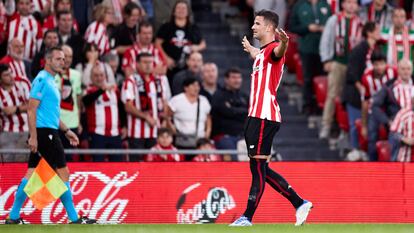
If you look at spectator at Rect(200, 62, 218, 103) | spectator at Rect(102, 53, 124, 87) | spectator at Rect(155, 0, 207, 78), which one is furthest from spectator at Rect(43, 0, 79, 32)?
spectator at Rect(200, 62, 218, 103)

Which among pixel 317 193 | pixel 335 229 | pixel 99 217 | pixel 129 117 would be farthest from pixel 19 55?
pixel 335 229

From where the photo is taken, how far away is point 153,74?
18.0 metres

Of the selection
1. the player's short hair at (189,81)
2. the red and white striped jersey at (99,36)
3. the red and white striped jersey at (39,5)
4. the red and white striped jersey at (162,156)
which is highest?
the red and white striped jersey at (39,5)

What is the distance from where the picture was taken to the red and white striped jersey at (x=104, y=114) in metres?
17.5

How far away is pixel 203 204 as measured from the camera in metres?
15.3

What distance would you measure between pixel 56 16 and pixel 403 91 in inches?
195

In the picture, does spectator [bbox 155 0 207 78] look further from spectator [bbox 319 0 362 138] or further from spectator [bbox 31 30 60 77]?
spectator [bbox 319 0 362 138]

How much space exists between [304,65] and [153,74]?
3195mm

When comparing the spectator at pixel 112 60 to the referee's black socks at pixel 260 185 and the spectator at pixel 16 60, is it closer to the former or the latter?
the spectator at pixel 16 60

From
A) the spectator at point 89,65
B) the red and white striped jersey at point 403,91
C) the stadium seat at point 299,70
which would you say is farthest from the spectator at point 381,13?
the spectator at point 89,65

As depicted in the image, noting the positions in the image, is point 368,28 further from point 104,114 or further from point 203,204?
point 203,204

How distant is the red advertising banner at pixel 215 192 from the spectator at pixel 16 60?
8.39ft

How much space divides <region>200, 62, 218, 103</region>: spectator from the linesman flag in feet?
15.5

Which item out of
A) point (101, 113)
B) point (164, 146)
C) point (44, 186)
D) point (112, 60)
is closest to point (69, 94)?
point (101, 113)
